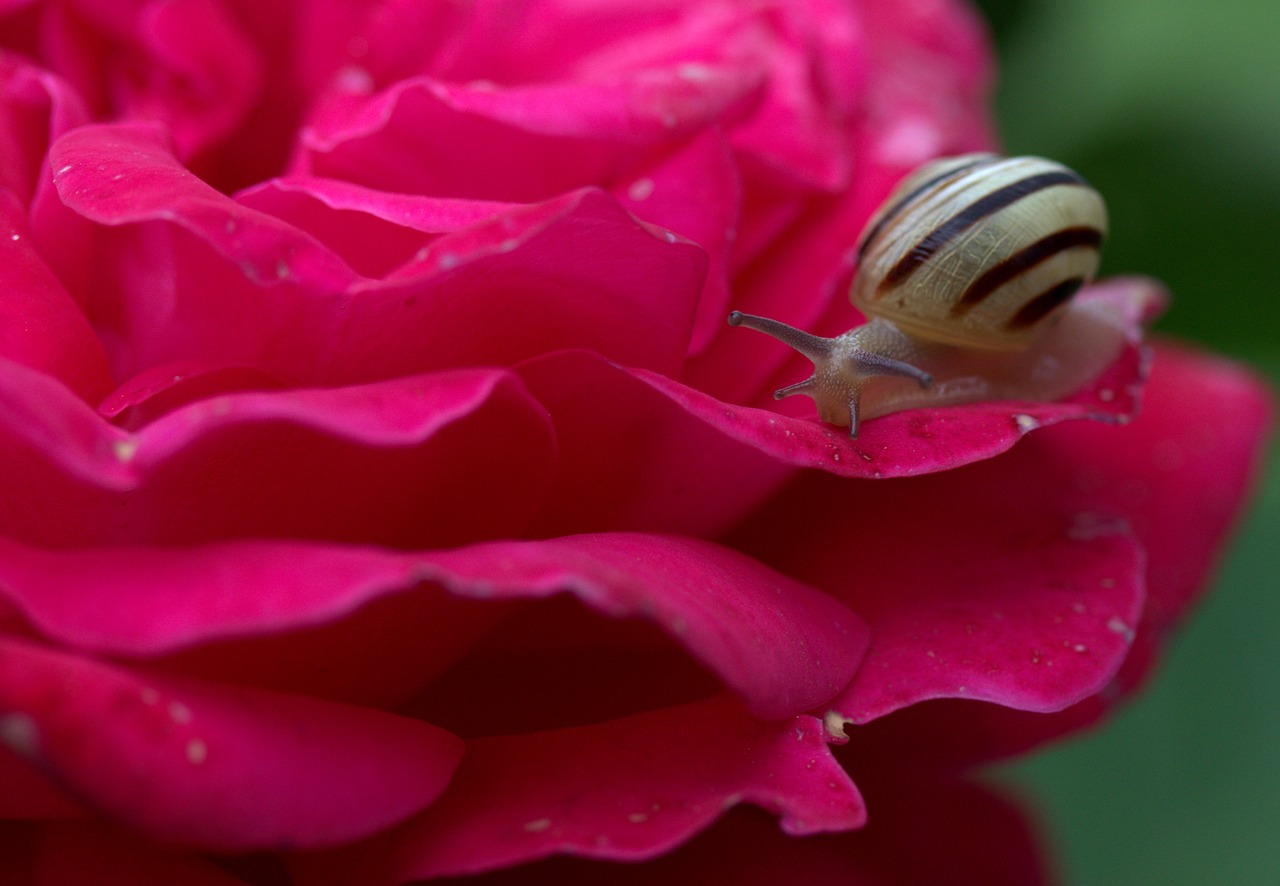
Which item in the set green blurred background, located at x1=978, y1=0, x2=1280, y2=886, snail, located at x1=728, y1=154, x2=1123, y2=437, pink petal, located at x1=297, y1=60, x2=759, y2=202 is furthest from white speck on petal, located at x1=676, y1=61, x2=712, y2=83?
green blurred background, located at x1=978, y1=0, x2=1280, y2=886

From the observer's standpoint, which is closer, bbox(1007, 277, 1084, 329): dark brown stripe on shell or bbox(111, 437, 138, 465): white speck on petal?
bbox(111, 437, 138, 465): white speck on petal

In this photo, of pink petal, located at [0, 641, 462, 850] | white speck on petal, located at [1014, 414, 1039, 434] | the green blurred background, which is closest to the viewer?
pink petal, located at [0, 641, 462, 850]

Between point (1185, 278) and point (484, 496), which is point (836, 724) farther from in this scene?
point (1185, 278)

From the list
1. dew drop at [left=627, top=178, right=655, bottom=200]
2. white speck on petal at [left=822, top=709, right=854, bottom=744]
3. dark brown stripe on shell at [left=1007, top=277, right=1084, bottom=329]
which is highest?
dew drop at [left=627, top=178, right=655, bottom=200]

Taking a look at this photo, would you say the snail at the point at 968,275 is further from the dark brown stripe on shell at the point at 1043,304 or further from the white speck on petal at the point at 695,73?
the white speck on petal at the point at 695,73

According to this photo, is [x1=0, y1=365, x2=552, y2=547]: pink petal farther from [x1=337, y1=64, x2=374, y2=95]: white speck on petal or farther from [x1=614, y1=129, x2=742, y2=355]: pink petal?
[x1=337, y1=64, x2=374, y2=95]: white speck on petal

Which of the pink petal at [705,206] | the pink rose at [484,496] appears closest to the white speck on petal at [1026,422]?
the pink rose at [484,496]
